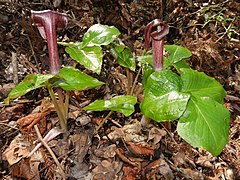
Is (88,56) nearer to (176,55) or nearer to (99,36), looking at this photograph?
(99,36)

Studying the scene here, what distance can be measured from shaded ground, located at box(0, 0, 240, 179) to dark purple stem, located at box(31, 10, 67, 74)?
31cm

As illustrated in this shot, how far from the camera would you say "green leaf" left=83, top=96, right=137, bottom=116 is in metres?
1.23

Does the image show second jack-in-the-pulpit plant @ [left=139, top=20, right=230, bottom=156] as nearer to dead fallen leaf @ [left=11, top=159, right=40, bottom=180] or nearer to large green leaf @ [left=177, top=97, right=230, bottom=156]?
large green leaf @ [left=177, top=97, right=230, bottom=156]

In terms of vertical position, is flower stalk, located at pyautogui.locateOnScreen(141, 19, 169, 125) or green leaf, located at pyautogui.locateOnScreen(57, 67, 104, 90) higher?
flower stalk, located at pyautogui.locateOnScreen(141, 19, 169, 125)

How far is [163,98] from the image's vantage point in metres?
1.20

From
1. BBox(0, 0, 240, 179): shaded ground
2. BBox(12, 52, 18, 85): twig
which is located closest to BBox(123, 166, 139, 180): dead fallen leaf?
BBox(0, 0, 240, 179): shaded ground

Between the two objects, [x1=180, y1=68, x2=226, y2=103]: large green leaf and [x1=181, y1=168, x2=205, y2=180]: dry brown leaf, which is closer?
[x1=180, y1=68, x2=226, y2=103]: large green leaf

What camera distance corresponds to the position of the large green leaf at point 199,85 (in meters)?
1.24

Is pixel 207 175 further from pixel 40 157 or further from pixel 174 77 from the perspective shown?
pixel 40 157

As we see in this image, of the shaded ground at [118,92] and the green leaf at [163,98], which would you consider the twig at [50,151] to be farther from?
the green leaf at [163,98]

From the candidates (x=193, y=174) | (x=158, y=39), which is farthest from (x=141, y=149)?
(x=158, y=39)

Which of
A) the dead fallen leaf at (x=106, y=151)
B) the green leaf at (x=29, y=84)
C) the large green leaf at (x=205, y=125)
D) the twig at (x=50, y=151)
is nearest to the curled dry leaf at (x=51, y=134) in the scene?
the twig at (x=50, y=151)

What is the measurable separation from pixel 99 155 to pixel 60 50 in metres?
0.69

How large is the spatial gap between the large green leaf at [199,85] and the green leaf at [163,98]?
30mm
